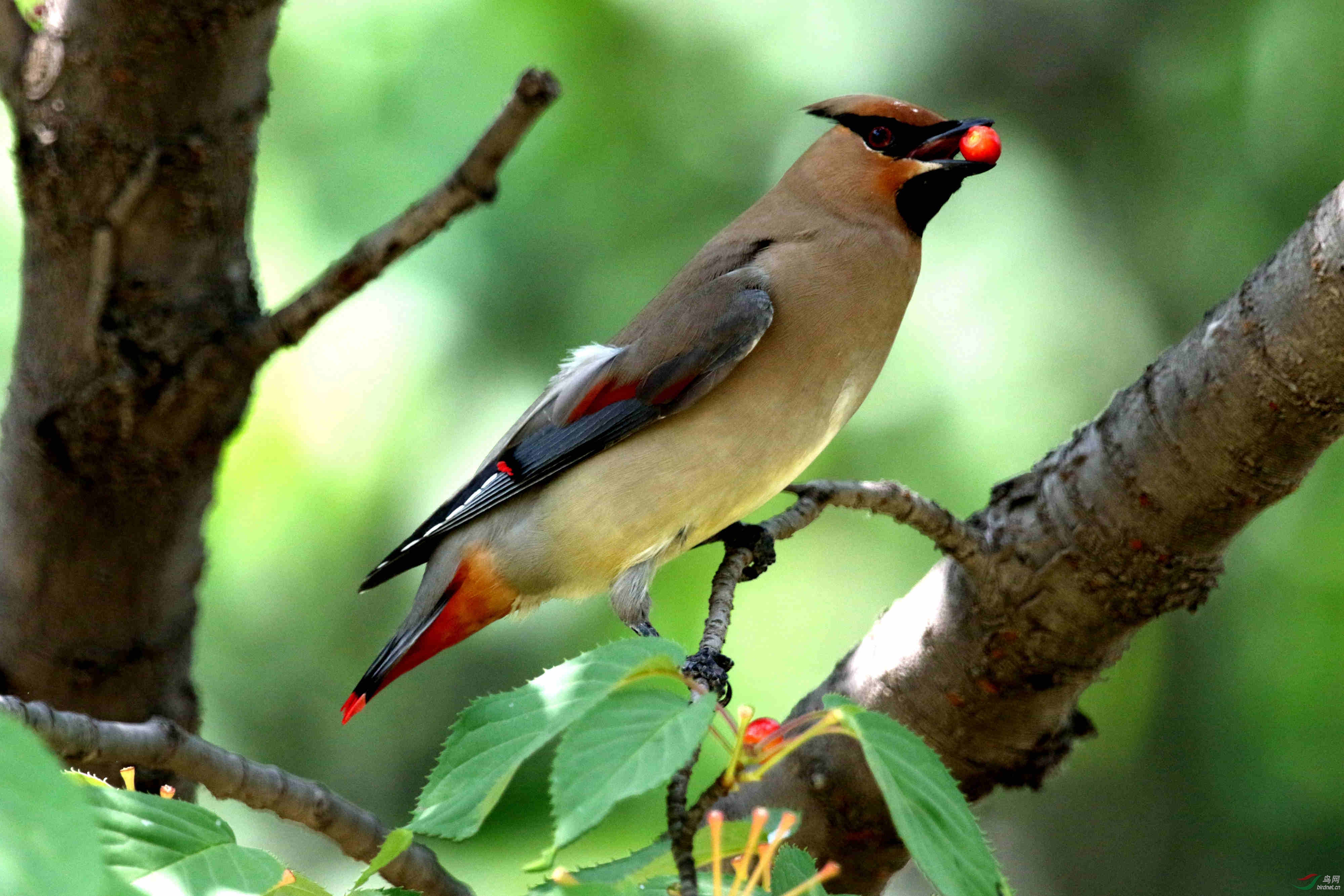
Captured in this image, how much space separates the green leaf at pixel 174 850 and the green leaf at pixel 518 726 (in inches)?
5.9

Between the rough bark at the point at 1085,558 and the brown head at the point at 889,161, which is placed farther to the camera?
the brown head at the point at 889,161

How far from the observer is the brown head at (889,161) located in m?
3.24

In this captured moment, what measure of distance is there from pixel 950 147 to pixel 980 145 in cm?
11

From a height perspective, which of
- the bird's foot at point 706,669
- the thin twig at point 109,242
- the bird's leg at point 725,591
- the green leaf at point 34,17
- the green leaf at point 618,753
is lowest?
the green leaf at point 618,753

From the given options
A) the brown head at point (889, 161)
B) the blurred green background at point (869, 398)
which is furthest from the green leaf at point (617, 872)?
the blurred green background at point (869, 398)

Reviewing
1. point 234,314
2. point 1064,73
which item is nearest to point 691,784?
point 234,314

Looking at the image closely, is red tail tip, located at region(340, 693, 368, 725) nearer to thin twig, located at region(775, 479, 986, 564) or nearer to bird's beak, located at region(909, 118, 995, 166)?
thin twig, located at region(775, 479, 986, 564)

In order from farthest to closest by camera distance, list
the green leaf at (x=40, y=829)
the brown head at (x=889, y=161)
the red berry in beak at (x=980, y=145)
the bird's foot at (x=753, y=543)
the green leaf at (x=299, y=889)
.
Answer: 1. the brown head at (x=889, y=161)
2. the red berry in beak at (x=980, y=145)
3. the bird's foot at (x=753, y=543)
4. the green leaf at (x=299, y=889)
5. the green leaf at (x=40, y=829)

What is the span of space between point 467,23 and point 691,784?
2285 millimetres

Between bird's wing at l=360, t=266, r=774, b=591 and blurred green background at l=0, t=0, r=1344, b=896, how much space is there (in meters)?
0.72

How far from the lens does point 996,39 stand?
182 inches

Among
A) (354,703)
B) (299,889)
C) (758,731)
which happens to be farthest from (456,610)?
(299,889)

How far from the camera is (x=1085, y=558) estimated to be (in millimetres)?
2355

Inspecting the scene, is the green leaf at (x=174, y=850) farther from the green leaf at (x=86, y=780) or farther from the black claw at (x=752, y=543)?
the black claw at (x=752, y=543)
